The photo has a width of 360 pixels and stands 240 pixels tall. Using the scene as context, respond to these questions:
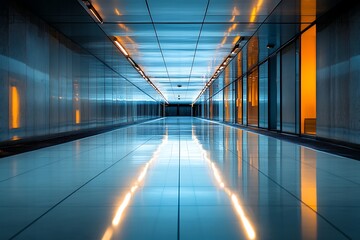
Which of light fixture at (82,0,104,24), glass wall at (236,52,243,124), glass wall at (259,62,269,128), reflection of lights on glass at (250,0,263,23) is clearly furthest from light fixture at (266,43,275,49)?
glass wall at (236,52,243,124)

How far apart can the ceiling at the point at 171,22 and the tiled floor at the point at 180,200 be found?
570cm

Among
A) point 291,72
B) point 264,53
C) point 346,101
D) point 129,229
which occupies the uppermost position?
point 264,53

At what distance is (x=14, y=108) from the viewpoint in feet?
39.3

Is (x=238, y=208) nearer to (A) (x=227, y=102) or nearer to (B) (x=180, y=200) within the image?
(B) (x=180, y=200)

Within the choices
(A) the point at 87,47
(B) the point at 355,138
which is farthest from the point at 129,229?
(A) the point at 87,47

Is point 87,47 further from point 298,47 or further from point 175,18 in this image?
point 298,47

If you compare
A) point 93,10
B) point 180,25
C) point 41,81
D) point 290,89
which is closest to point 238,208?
point 93,10

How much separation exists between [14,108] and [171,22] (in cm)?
588

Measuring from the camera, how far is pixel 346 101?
11320 mm

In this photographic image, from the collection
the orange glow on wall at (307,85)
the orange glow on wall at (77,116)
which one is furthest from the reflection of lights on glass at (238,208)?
the orange glow on wall at (77,116)

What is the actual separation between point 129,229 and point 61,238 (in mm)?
560

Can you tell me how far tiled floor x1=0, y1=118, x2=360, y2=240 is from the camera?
3.31m

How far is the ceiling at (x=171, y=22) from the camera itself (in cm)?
1154

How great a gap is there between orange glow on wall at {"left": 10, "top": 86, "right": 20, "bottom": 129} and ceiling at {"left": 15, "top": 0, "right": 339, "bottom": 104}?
8.96 feet
